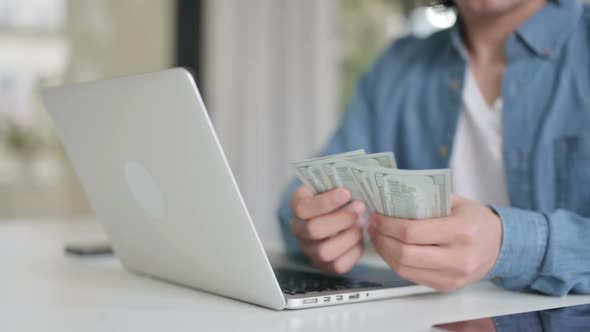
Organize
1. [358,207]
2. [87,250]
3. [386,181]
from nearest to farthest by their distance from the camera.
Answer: [386,181] → [358,207] → [87,250]

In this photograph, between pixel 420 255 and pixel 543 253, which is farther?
pixel 543 253

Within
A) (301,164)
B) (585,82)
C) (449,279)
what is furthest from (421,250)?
(585,82)

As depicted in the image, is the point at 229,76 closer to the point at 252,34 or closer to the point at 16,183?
the point at 252,34

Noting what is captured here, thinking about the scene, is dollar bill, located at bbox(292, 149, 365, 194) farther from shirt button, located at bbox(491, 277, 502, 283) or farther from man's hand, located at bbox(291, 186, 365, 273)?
shirt button, located at bbox(491, 277, 502, 283)

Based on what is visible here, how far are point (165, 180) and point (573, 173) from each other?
31.0 inches

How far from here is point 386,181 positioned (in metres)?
0.81

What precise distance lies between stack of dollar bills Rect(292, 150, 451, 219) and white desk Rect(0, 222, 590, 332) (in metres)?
0.13

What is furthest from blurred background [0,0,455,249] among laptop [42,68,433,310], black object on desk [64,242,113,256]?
laptop [42,68,433,310]

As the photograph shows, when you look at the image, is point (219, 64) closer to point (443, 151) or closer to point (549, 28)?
point (443, 151)

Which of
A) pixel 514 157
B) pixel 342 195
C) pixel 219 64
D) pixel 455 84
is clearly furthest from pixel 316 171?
pixel 219 64

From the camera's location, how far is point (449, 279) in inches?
33.9

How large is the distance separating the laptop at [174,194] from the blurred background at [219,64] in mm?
2647

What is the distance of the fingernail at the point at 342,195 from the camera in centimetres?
90

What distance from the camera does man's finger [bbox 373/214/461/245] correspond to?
825 millimetres
